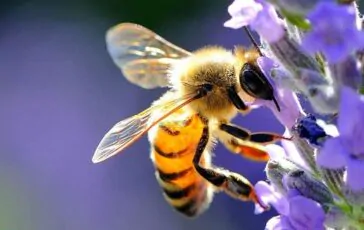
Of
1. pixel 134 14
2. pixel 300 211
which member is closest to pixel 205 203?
pixel 300 211

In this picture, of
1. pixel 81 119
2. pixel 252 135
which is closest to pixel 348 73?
pixel 252 135

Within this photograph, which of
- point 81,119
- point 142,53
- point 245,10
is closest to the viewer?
point 245,10

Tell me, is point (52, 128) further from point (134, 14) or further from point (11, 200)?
point (134, 14)

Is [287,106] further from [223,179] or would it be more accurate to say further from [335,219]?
[223,179]

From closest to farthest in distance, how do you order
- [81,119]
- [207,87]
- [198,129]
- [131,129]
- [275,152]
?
1. [275,152]
2. [131,129]
3. [207,87]
4. [198,129]
5. [81,119]

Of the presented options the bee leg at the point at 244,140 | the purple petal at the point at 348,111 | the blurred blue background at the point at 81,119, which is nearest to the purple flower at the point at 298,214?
the purple petal at the point at 348,111

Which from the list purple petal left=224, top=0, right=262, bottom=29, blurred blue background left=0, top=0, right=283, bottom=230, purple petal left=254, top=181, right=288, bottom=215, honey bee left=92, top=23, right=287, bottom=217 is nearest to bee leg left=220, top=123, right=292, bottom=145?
honey bee left=92, top=23, right=287, bottom=217
